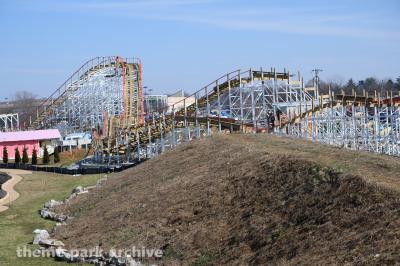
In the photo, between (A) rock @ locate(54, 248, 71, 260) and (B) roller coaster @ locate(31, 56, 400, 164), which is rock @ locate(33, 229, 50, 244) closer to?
(A) rock @ locate(54, 248, 71, 260)

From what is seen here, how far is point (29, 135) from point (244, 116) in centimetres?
2452

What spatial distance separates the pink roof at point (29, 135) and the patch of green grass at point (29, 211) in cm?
1708

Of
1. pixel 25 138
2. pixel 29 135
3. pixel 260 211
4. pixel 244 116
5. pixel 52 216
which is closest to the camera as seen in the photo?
pixel 260 211

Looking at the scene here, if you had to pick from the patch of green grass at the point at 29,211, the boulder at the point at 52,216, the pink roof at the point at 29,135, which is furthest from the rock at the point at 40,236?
the pink roof at the point at 29,135

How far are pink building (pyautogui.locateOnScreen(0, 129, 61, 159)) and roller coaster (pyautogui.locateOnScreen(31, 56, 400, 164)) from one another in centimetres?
489

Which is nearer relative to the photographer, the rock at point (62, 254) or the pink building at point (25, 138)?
the rock at point (62, 254)

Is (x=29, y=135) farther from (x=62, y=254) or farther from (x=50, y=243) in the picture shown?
(x=62, y=254)

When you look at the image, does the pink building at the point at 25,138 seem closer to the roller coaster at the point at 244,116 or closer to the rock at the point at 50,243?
Result: the roller coaster at the point at 244,116

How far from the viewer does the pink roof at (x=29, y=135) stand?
165 ft

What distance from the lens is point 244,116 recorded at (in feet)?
109

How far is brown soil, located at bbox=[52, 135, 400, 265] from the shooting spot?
8.99 m

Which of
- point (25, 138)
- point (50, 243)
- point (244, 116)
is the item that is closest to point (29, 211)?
point (50, 243)

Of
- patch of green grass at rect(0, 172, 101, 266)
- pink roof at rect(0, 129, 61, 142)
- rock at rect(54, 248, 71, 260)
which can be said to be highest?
pink roof at rect(0, 129, 61, 142)

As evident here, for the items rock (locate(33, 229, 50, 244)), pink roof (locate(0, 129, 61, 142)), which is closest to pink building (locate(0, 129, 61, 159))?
pink roof (locate(0, 129, 61, 142))
